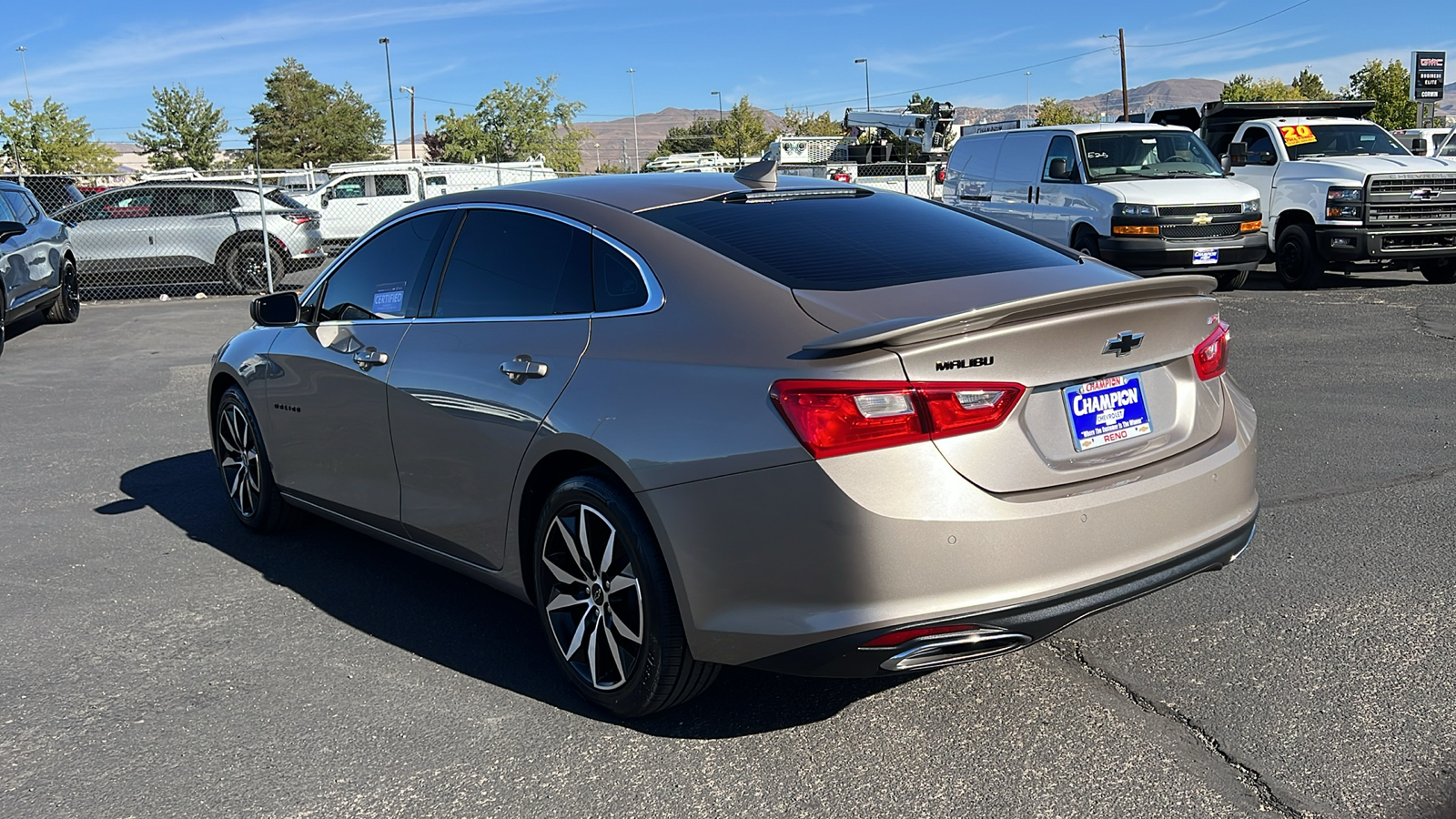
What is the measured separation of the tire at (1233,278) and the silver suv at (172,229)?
516 inches

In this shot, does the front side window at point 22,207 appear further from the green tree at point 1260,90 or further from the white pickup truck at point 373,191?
the green tree at point 1260,90

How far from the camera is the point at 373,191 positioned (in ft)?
83.0

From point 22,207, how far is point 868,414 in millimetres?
14017

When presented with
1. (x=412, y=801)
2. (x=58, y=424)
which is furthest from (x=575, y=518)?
(x=58, y=424)

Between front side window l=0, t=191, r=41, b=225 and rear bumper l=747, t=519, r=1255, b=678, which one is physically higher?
front side window l=0, t=191, r=41, b=225

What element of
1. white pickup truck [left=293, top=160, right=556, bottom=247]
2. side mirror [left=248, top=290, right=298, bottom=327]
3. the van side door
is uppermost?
white pickup truck [left=293, top=160, right=556, bottom=247]

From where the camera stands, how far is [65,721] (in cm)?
369

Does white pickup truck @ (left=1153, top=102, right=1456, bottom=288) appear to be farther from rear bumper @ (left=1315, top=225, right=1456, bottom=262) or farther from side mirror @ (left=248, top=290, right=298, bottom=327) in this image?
side mirror @ (left=248, top=290, right=298, bottom=327)

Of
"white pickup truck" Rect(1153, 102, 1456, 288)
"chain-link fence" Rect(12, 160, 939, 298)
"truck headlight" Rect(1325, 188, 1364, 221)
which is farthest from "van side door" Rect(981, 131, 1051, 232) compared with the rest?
"truck headlight" Rect(1325, 188, 1364, 221)

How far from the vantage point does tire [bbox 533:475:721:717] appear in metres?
3.29

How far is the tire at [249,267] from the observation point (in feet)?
58.3

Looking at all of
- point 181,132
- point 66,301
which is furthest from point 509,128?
point 66,301

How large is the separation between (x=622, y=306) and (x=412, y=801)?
1.49 m

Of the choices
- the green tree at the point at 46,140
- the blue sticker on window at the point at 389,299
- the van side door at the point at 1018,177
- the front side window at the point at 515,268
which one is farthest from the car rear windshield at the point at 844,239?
the green tree at the point at 46,140
